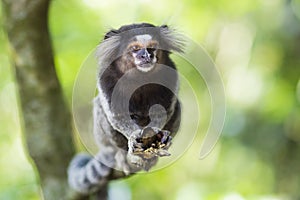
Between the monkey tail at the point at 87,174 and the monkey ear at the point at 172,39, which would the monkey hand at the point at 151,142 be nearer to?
the monkey ear at the point at 172,39

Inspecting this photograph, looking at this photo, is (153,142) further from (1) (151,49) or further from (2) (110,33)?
(2) (110,33)

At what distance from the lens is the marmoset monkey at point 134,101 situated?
2.06 m

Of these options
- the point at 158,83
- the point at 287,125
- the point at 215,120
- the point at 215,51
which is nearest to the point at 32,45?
the point at 158,83

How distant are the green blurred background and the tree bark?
1.74 m

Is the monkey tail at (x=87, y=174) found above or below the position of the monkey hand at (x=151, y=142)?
below

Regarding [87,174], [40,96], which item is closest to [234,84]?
[40,96]

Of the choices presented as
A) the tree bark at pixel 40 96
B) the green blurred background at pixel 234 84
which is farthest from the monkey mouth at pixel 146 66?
the green blurred background at pixel 234 84

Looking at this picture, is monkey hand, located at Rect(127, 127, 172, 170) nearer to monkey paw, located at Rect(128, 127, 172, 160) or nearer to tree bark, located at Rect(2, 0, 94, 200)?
monkey paw, located at Rect(128, 127, 172, 160)

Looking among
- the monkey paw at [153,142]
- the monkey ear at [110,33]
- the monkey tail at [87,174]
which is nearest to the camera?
the monkey paw at [153,142]

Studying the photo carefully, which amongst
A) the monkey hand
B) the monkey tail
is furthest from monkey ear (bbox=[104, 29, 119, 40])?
the monkey tail

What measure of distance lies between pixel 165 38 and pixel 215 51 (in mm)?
3104

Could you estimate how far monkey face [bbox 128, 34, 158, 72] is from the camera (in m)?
2.03

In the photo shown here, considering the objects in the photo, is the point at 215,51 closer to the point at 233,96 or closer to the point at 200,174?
the point at 233,96

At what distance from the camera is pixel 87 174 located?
9.37 feet
